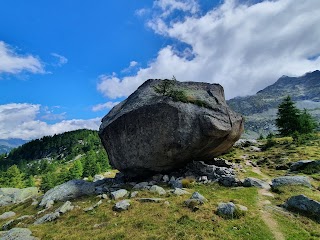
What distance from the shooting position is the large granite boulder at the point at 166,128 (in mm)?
35938

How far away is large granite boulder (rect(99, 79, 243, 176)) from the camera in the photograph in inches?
1415

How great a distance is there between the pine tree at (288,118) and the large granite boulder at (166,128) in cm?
4576

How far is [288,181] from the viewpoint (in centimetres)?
3131

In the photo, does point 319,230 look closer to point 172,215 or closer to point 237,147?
point 172,215

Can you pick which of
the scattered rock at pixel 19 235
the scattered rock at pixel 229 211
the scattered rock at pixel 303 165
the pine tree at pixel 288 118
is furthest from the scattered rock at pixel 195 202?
the pine tree at pixel 288 118

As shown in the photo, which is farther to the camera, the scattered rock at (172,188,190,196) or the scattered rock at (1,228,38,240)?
the scattered rock at (172,188,190,196)

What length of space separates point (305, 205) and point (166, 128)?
1808cm

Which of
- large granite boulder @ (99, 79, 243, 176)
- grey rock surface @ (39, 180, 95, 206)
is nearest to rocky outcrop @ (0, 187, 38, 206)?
grey rock surface @ (39, 180, 95, 206)

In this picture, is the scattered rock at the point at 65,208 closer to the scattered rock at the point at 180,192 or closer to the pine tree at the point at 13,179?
the scattered rock at the point at 180,192

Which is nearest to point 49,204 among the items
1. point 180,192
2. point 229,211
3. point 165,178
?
point 165,178

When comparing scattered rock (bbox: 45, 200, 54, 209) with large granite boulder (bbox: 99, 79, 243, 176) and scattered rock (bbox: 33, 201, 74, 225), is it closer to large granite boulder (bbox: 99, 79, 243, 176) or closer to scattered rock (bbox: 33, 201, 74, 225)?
scattered rock (bbox: 33, 201, 74, 225)

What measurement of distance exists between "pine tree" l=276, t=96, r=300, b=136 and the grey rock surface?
204 ft

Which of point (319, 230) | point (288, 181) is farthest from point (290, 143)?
point (319, 230)

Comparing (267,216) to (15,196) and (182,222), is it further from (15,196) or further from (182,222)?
(15,196)
